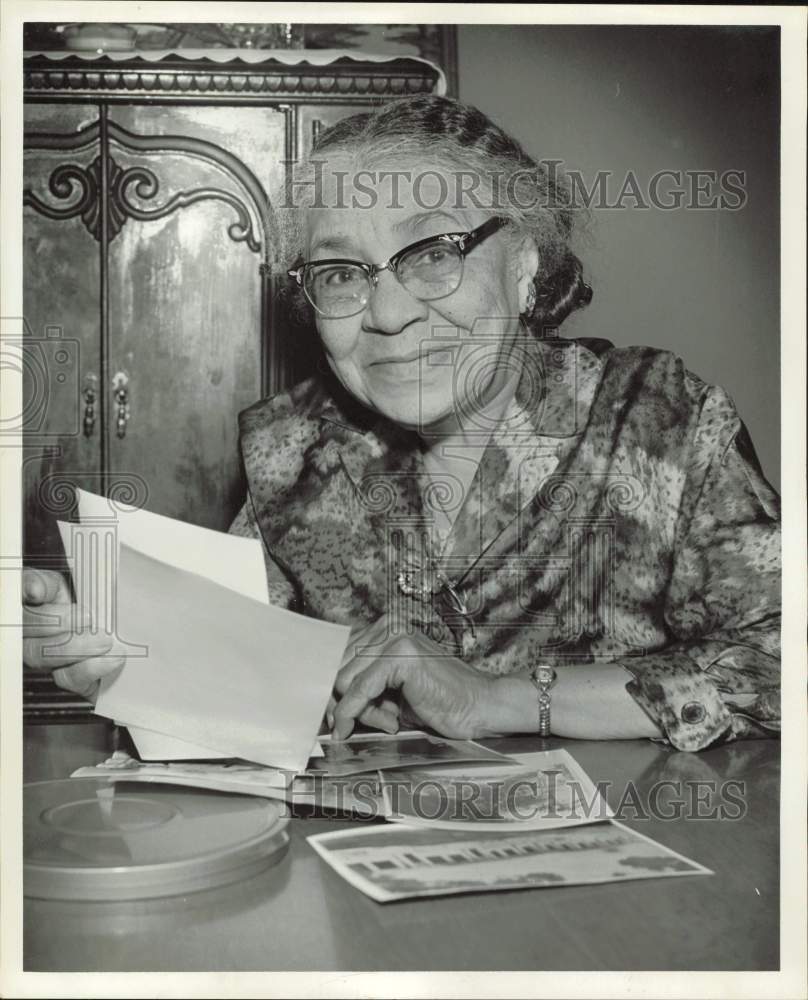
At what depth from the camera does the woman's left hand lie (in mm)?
1129

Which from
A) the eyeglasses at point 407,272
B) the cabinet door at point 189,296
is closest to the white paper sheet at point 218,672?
the cabinet door at point 189,296

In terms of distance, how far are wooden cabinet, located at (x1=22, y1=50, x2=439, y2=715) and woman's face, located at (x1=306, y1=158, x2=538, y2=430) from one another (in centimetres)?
8

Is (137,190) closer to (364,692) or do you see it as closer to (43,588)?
(43,588)

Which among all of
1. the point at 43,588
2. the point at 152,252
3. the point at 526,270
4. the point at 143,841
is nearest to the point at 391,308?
the point at 526,270

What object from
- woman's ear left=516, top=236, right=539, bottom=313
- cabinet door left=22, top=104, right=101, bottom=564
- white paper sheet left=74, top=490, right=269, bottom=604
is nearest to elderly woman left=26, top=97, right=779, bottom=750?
woman's ear left=516, top=236, right=539, bottom=313

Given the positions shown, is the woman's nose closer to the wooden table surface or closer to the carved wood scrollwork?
the carved wood scrollwork

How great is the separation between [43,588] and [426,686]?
17.0 inches

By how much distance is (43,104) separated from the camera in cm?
120

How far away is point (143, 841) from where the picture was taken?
0.80 metres

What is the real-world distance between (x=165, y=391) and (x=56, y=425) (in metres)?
0.16

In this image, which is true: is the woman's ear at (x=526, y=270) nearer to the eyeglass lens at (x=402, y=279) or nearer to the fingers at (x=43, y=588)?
the eyeglass lens at (x=402, y=279)

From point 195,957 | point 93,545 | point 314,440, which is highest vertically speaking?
point 314,440

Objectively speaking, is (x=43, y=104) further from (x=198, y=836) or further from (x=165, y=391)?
(x=198, y=836)

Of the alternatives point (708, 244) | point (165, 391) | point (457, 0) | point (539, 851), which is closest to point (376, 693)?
point (539, 851)
